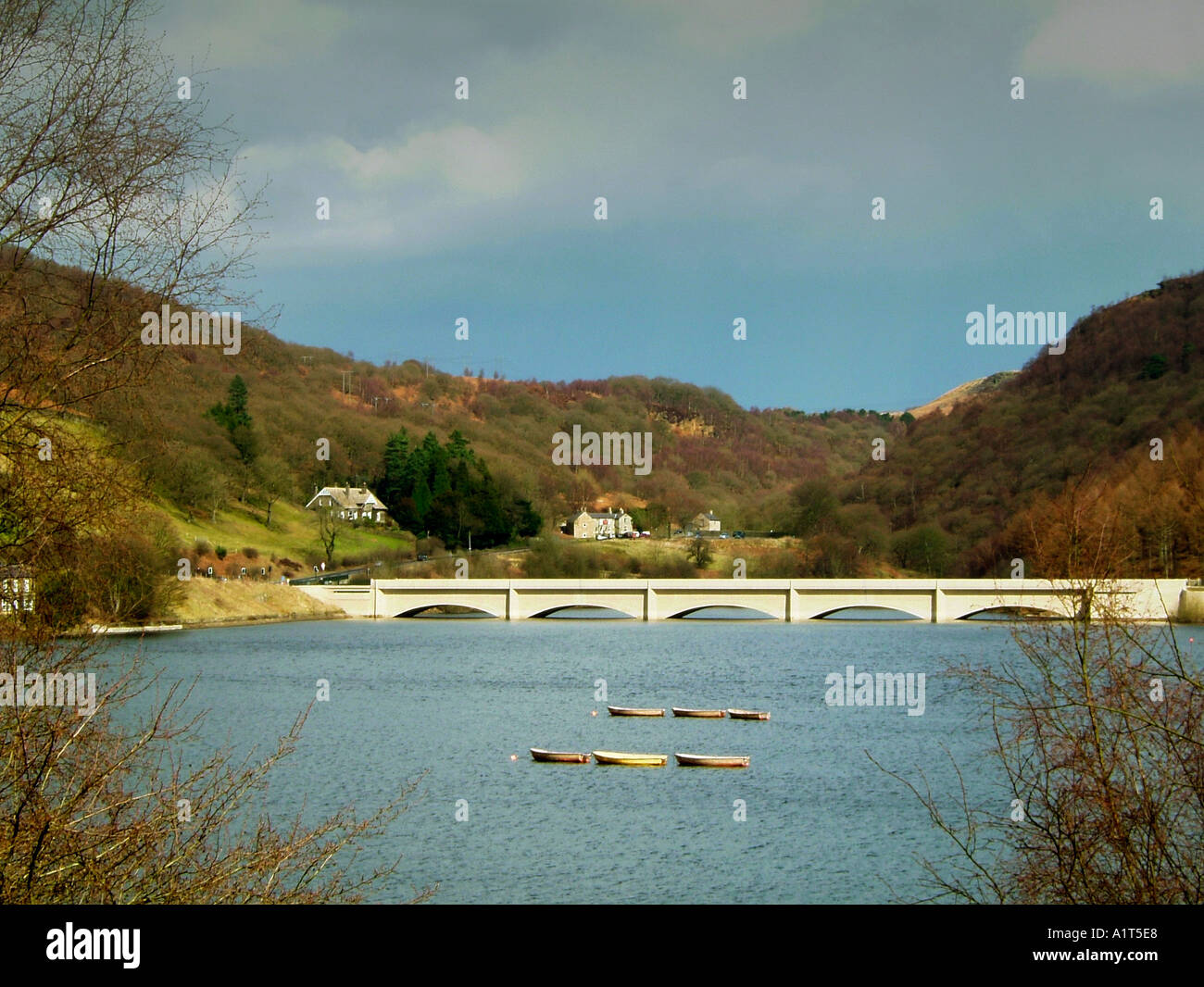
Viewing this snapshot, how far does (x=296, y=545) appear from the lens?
9756 cm

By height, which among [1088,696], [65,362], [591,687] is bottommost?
[591,687]

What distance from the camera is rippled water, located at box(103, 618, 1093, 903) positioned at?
765 inches

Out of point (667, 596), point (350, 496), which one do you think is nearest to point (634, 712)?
point (667, 596)

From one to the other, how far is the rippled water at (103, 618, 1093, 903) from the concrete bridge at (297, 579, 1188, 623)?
41.5 feet

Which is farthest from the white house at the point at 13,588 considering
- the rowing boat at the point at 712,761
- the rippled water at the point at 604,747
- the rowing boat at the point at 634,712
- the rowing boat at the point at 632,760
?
the rowing boat at the point at 634,712

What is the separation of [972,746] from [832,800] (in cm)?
878

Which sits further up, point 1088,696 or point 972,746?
point 1088,696

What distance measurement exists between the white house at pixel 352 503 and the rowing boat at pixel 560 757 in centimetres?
7794

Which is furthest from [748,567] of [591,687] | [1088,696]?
[1088,696]

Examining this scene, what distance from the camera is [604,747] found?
3300cm

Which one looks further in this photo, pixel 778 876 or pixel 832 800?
pixel 832 800

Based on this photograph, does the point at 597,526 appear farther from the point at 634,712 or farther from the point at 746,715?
the point at 746,715
